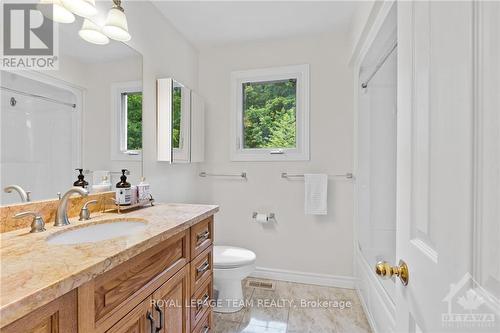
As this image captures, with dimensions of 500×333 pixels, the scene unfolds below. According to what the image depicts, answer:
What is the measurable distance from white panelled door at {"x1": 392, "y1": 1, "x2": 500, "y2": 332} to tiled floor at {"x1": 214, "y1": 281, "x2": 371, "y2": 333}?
4.10 feet

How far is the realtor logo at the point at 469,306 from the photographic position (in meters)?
0.38

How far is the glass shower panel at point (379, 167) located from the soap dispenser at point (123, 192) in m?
1.54

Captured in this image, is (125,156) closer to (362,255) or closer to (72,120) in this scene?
(72,120)

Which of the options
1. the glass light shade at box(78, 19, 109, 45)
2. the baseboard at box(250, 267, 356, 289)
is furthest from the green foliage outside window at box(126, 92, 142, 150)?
the baseboard at box(250, 267, 356, 289)

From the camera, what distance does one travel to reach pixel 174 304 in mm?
1128

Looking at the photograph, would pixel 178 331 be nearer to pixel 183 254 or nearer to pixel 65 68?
pixel 183 254

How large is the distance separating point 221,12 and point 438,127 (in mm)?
1990

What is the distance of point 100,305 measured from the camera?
2.39 feet

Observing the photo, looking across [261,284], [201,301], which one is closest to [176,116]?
[201,301]

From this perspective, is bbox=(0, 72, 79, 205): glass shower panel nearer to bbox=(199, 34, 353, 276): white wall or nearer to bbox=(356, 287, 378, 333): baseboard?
bbox=(199, 34, 353, 276): white wall

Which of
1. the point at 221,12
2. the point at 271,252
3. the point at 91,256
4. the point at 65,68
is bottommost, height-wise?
the point at 271,252

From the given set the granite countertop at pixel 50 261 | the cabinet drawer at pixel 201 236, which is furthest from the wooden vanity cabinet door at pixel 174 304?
the granite countertop at pixel 50 261

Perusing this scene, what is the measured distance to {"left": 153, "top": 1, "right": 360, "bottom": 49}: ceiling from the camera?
1.92m

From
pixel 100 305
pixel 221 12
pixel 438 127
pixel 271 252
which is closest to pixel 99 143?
pixel 100 305
